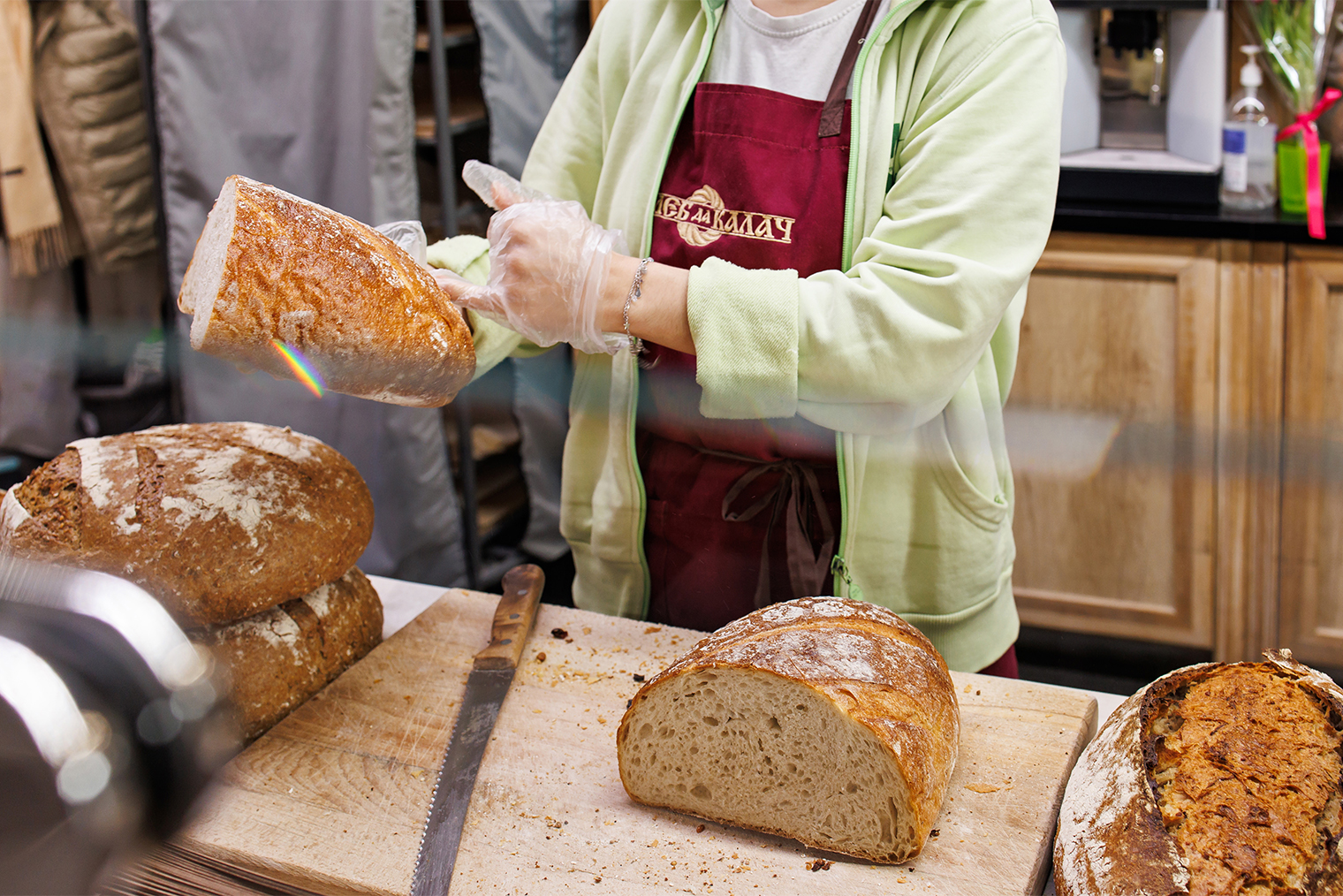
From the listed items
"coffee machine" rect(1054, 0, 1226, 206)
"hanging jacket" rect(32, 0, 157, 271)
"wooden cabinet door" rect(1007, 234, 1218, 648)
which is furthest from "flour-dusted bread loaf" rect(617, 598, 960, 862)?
"hanging jacket" rect(32, 0, 157, 271)

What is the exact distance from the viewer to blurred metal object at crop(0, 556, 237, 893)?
35cm

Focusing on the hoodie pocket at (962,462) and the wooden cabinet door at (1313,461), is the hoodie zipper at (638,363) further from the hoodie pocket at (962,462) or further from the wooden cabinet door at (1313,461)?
the wooden cabinet door at (1313,461)

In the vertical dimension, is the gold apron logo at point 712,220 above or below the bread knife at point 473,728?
above

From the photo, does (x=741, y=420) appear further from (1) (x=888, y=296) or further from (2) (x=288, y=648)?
(2) (x=288, y=648)

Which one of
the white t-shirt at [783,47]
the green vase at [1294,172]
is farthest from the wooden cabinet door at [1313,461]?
the white t-shirt at [783,47]

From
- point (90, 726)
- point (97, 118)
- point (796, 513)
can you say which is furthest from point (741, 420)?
point (97, 118)

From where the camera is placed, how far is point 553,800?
0.90 meters

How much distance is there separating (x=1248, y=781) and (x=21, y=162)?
9.32ft

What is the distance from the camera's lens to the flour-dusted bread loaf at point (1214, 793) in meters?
0.66

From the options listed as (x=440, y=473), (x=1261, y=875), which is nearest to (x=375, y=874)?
(x=1261, y=875)

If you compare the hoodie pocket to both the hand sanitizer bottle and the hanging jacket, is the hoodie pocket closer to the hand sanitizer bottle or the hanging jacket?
the hand sanitizer bottle

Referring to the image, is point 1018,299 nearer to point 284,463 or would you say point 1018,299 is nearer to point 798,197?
point 798,197

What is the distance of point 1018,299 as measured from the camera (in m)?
1.12

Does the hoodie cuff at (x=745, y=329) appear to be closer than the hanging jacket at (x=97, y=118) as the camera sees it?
Yes
